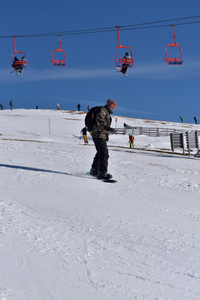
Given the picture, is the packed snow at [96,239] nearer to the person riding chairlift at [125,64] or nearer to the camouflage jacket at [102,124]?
the camouflage jacket at [102,124]

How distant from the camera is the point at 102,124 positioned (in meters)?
7.08

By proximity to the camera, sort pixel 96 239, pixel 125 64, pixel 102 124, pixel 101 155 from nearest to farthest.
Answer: pixel 96 239 → pixel 102 124 → pixel 101 155 → pixel 125 64

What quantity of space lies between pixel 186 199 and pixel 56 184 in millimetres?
2328

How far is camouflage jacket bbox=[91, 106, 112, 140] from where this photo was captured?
7020 millimetres

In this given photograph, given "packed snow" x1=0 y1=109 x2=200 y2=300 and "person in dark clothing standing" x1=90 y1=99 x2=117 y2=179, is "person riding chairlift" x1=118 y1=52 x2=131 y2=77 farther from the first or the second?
"packed snow" x1=0 y1=109 x2=200 y2=300

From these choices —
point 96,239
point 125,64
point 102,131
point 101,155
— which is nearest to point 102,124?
point 102,131

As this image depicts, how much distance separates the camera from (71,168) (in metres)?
8.75

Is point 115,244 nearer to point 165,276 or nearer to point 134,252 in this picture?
point 134,252

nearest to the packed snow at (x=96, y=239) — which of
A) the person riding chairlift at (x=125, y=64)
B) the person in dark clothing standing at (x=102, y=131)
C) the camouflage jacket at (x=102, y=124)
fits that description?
the person in dark clothing standing at (x=102, y=131)

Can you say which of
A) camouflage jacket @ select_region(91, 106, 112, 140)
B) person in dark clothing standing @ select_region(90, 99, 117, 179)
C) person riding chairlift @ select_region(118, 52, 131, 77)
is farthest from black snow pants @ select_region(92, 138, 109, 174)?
person riding chairlift @ select_region(118, 52, 131, 77)

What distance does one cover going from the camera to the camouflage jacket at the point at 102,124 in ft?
23.0

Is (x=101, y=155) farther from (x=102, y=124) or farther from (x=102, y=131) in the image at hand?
(x=102, y=124)

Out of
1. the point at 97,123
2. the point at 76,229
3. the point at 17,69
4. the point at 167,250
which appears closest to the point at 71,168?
the point at 97,123

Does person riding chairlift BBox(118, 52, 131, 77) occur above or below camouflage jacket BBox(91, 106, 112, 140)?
above
